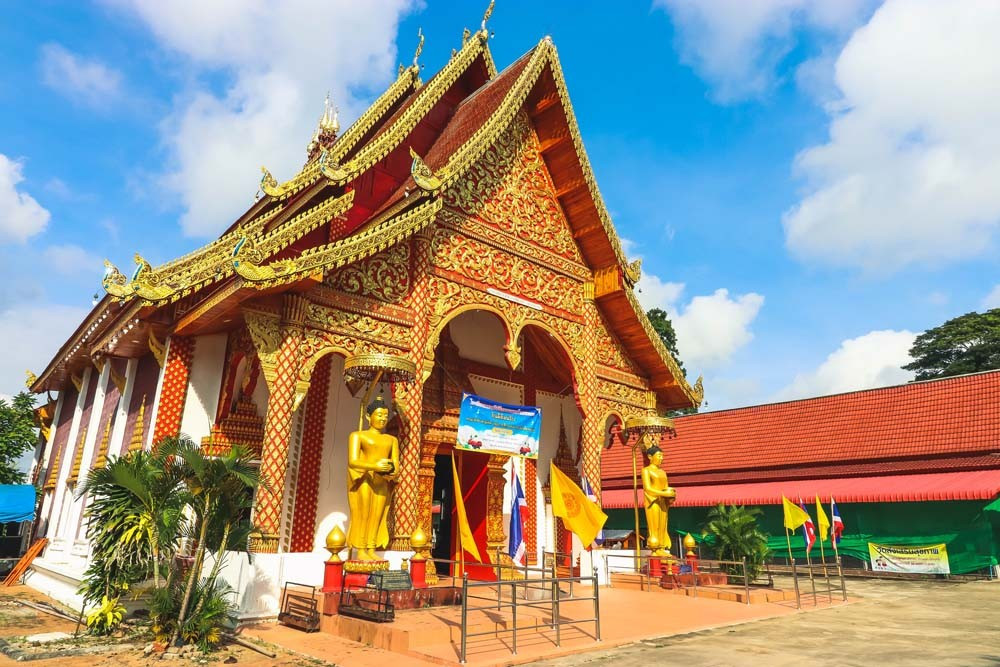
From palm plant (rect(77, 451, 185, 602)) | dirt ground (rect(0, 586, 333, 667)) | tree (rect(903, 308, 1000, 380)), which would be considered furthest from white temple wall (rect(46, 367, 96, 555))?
tree (rect(903, 308, 1000, 380))

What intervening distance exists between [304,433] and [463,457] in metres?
3.59

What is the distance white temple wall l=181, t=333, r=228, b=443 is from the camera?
819cm

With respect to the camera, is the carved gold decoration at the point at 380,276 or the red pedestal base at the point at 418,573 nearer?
the red pedestal base at the point at 418,573

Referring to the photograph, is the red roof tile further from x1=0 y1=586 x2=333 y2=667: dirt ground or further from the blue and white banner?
x1=0 y1=586 x2=333 y2=667: dirt ground

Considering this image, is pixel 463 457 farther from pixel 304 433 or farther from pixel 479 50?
pixel 479 50

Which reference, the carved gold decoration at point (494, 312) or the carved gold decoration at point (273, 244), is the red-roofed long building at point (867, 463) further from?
the carved gold decoration at point (273, 244)

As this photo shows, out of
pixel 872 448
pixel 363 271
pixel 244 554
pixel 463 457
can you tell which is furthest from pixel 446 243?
pixel 872 448

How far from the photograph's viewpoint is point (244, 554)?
702 cm

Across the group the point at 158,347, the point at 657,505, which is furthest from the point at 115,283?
the point at 657,505

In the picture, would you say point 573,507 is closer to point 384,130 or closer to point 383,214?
point 383,214

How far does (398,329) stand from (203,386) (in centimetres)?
259

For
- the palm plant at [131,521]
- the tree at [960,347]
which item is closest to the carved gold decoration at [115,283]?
the palm plant at [131,521]

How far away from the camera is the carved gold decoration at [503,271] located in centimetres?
980

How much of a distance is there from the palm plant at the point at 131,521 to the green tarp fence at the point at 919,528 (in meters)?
14.4
